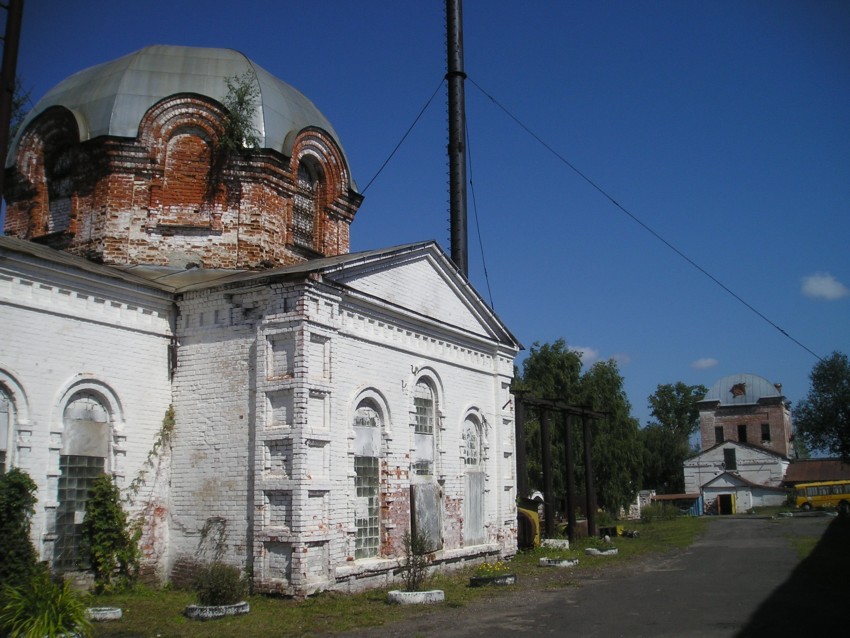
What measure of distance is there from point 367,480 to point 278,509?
2.25 meters

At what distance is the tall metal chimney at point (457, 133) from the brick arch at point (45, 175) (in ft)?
31.9

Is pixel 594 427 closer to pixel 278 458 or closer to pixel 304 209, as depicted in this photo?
pixel 304 209

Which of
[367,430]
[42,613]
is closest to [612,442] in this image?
[367,430]

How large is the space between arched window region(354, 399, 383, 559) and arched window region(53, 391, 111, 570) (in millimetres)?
4077

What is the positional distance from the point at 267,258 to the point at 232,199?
1.42m

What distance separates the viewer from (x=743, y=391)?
65.7 m

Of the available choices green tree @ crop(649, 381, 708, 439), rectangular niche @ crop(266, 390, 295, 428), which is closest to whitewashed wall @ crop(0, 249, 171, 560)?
rectangular niche @ crop(266, 390, 295, 428)

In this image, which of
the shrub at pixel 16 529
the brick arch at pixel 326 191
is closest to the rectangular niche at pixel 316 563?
the shrub at pixel 16 529

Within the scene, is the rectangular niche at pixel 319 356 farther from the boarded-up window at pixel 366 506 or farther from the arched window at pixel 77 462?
the arched window at pixel 77 462

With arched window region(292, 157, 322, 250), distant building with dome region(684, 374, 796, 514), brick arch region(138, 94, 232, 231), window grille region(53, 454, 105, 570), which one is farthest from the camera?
distant building with dome region(684, 374, 796, 514)

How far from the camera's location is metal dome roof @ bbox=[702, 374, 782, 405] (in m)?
65.0

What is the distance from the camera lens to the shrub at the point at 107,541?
12.0 metres

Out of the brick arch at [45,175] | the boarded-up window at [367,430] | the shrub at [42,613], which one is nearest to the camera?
the shrub at [42,613]

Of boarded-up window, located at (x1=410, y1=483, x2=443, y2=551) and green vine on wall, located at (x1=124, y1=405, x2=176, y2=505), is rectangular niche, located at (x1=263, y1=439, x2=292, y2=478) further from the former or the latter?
boarded-up window, located at (x1=410, y1=483, x2=443, y2=551)
